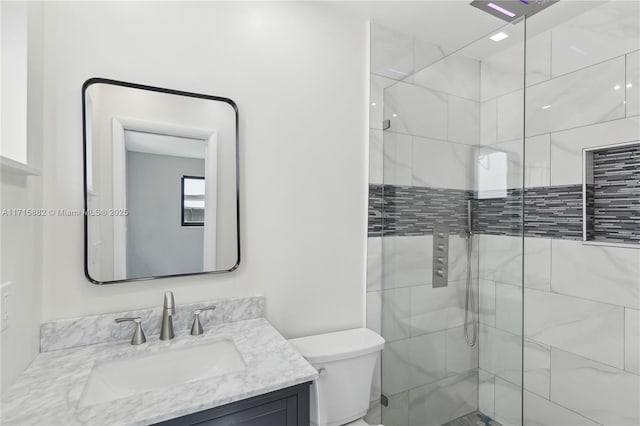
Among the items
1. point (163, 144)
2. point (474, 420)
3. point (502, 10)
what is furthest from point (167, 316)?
point (502, 10)

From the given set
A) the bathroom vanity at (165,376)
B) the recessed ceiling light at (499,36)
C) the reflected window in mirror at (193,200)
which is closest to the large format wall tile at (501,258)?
the recessed ceiling light at (499,36)

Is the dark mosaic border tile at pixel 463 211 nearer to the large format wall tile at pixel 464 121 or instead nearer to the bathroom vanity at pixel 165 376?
the large format wall tile at pixel 464 121

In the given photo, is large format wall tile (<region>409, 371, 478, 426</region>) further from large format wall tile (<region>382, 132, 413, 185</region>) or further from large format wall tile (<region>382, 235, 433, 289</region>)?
large format wall tile (<region>382, 132, 413, 185</region>)

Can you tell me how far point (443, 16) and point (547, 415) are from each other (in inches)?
93.2

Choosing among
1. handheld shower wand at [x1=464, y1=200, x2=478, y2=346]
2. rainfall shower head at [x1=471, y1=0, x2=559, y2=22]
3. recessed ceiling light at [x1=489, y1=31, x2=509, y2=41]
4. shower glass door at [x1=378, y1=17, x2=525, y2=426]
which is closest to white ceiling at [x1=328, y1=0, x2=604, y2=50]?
rainfall shower head at [x1=471, y1=0, x2=559, y2=22]

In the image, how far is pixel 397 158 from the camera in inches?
77.1

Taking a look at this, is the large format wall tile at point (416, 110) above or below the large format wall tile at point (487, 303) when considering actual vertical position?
above

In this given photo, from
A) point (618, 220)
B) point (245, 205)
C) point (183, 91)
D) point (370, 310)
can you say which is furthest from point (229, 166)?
point (618, 220)

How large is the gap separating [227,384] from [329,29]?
175cm

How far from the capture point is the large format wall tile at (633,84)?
1.68 m

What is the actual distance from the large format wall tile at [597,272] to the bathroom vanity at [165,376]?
5.37ft

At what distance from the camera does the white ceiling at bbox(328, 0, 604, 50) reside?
71.5 inches

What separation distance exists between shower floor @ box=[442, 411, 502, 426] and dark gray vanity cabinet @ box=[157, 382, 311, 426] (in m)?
1.19

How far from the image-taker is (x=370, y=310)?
198cm
